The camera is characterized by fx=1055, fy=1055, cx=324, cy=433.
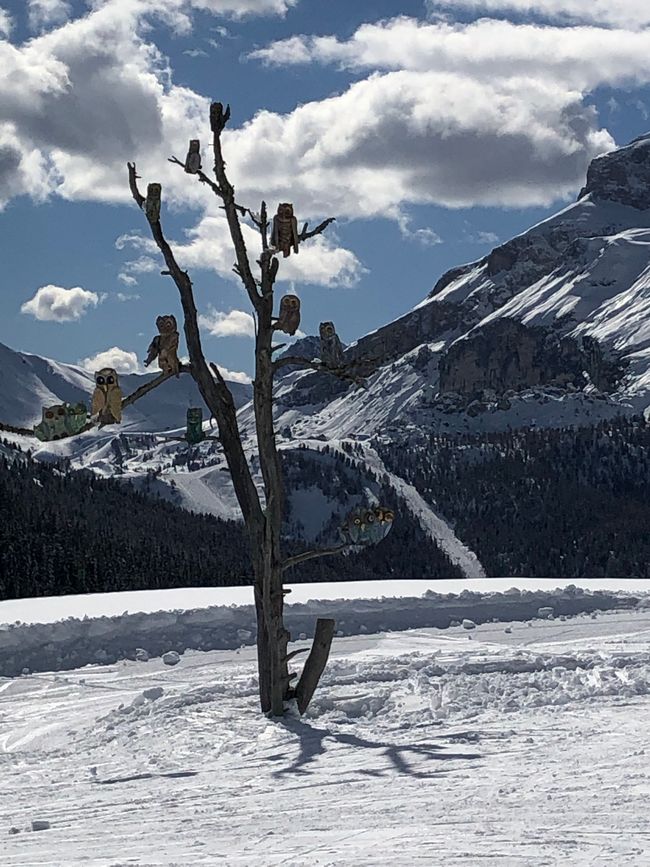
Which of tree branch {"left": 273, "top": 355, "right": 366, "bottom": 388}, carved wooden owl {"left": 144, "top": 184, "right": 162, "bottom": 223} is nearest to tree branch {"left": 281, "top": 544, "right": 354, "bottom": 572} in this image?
tree branch {"left": 273, "top": 355, "right": 366, "bottom": 388}

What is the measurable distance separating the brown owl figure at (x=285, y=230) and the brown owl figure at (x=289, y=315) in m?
0.50

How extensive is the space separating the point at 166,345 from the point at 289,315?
1335 millimetres

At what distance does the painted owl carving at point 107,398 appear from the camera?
35.3 feet

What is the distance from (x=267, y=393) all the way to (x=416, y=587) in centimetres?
1011

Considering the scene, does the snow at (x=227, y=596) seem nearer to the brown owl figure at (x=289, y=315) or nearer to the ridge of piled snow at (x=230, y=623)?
the ridge of piled snow at (x=230, y=623)

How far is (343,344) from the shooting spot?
→ 38.2 ft

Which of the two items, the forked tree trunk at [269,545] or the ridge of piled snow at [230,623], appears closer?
the forked tree trunk at [269,545]

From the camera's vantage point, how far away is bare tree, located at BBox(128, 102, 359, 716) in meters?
10.6

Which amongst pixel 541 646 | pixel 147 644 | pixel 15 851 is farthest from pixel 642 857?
pixel 147 644

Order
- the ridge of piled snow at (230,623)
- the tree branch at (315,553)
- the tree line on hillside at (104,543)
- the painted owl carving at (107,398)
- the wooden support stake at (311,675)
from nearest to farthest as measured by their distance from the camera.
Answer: the wooden support stake at (311,675)
the painted owl carving at (107,398)
the tree branch at (315,553)
the ridge of piled snow at (230,623)
the tree line on hillside at (104,543)

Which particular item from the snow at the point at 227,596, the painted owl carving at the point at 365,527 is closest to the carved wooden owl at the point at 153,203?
the painted owl carving at the point at 365,527

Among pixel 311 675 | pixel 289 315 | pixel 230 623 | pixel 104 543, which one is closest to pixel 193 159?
pixel 289 315

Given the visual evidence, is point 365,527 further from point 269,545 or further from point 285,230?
point 285,230

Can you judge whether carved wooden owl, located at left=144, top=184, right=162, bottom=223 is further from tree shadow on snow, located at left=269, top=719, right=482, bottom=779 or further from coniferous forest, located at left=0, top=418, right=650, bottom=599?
coniferous forest, located at left=0, top=418, right=650, bottom=599
